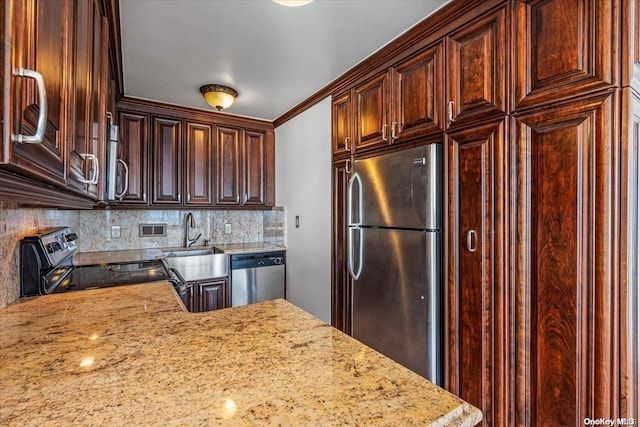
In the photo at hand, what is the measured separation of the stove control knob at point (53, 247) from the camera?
163 centimetres

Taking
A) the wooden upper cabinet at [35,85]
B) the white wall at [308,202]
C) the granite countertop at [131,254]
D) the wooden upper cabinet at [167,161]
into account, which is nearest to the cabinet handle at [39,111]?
the wooden upper cabinet at [35,85]

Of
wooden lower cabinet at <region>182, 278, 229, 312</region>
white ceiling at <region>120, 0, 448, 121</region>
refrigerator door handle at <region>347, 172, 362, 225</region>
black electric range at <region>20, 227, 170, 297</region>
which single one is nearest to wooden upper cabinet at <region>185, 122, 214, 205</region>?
white ceiling at <region>120, 0, 448, 121</region>

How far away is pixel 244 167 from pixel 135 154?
1076mm

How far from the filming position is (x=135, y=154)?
3.03 m

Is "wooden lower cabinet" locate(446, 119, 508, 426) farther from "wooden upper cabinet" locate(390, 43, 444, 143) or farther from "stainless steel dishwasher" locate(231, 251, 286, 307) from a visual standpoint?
"stainless steel dishwasher" locate(231, 251, 286, 307)

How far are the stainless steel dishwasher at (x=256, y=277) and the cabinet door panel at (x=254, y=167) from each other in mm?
685

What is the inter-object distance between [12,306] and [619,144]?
2.41 m

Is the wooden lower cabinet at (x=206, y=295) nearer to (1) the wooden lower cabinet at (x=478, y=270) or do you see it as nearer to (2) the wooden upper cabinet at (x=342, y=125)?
(2) the wooden upper cabinet at (x=342, y=125)

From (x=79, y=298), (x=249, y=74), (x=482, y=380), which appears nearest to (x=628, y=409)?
(x=482, y=380)

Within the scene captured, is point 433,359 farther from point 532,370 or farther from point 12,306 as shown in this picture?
point 12,306

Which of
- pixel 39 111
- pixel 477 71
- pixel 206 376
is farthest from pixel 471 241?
pixel 39 111

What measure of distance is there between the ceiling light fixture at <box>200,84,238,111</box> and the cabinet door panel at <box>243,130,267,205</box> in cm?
90

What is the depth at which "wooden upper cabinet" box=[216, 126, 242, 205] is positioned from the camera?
136 inches

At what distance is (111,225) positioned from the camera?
3.25 meters
